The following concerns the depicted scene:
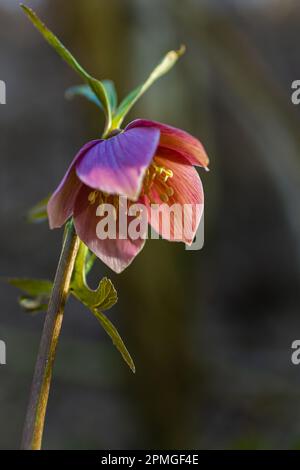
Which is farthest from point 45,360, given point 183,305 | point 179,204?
point 183,305

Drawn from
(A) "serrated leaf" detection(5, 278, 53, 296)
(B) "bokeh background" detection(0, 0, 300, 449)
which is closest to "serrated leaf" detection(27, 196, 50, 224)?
(A) "serrated leaf" detection(5, 278, 53, 296)

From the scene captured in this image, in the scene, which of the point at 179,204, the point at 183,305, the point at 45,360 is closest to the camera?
the point at 45,360

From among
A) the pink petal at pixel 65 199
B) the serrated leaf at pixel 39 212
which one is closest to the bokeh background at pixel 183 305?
the serrated leaf at pixel 39 212

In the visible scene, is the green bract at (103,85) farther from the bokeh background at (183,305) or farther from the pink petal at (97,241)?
the bokeh background at (183,305)

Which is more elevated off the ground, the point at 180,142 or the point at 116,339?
the point at 180,142

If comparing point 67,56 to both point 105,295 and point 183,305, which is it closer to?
Answer: point 105,295

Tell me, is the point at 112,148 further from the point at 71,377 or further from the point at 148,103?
the point at 71,377

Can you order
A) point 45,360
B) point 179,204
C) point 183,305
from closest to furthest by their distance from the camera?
point 45,360 < point 179,204 < point 183,305
